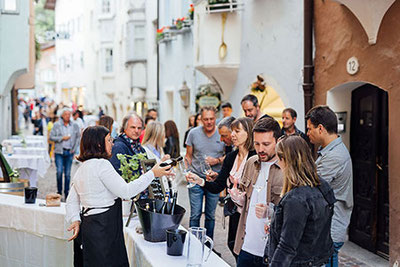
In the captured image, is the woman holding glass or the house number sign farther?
the house number sign

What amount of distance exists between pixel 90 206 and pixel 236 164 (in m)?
1.46

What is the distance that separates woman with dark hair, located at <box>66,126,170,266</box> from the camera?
175 inches

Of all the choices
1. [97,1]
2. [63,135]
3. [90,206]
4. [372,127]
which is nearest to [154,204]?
[90,206]

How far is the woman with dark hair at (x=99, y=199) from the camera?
4457 millimetres

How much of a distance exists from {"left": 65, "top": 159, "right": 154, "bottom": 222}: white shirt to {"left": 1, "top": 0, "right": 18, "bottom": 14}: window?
10.4 meters

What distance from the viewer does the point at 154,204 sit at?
4.39 meters

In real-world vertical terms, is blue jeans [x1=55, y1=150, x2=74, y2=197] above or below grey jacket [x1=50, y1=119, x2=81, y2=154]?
below

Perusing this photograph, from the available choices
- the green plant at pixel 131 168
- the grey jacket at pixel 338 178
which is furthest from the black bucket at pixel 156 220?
the grey jacket at pixel 338 178

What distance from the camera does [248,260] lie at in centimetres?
438

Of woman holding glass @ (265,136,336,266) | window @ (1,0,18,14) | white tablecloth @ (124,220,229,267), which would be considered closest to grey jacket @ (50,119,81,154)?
window @ (1,0,18,14)

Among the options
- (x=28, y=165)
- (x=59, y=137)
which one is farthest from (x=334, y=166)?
(x=59, y=137)

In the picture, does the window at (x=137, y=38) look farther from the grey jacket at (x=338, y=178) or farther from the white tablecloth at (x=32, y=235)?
the grey jacket at (x=338, y=178)

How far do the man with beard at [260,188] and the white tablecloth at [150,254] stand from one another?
43cm

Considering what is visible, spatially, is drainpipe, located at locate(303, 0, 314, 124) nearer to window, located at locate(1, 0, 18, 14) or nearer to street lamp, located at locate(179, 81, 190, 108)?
window, located at locate(1, 0, 18, 14)
